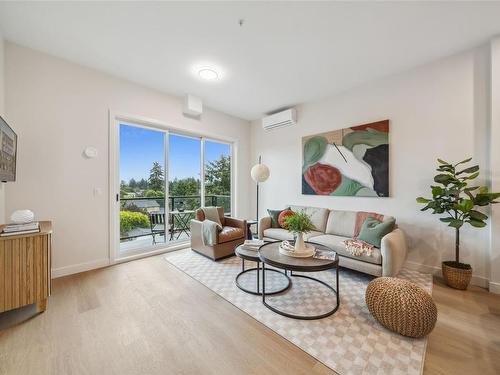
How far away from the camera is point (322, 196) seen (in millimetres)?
3875

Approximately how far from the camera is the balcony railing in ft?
11.7

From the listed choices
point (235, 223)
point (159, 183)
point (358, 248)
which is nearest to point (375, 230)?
point (358, 248)

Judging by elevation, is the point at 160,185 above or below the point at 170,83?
below

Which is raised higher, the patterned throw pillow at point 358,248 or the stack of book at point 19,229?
the stack of book at point 19,229

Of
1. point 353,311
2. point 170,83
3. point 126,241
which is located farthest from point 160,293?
point 170,83

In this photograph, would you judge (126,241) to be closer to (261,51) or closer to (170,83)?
(170,83)

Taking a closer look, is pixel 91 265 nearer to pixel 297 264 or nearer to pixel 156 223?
pixel 156 223

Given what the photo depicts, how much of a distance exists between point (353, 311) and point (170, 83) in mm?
3899

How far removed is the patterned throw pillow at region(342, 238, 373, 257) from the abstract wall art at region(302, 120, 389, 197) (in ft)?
3.29

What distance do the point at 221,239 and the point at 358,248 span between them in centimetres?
191

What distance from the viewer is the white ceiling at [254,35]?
199 cm

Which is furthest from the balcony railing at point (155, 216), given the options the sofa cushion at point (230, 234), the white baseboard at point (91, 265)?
the sofa cushion at point (230, 234)

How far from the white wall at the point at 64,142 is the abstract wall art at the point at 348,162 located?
3176mm

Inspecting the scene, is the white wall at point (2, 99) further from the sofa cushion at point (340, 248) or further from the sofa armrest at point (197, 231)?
the sofa cushion at point (340, 248)
